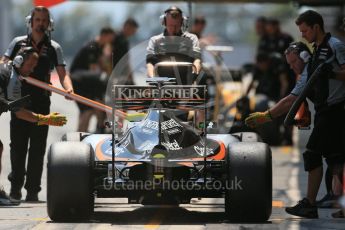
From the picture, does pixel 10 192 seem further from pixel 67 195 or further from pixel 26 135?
pixel 67 195

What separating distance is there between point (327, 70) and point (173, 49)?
2.97 metres

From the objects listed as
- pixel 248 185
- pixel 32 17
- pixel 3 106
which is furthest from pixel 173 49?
pixel 248 185

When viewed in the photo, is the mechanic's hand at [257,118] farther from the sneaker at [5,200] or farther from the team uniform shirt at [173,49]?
the sneaker at [5,200]

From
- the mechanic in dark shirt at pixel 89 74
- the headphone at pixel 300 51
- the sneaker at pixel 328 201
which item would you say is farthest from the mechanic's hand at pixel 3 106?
the mechanic in dark shirt at pixel 89 74

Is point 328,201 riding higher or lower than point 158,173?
lower

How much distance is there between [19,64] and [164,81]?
2108 mm

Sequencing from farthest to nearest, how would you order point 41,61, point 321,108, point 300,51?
point 41,61
point 300,51
point 321,108

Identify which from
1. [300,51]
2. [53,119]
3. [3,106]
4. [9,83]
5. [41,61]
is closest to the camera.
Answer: [300,51]

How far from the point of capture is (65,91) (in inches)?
559

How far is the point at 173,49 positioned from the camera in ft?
48.3

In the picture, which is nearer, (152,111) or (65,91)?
(152,111)

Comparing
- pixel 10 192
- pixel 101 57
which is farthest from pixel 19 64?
pixel 101 57

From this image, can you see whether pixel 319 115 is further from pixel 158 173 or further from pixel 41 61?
pixel 41 61

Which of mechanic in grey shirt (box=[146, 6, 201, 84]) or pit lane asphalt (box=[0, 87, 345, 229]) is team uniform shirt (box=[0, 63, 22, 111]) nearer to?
pit lane asphalt (box=[0, 87, 345, 229])
